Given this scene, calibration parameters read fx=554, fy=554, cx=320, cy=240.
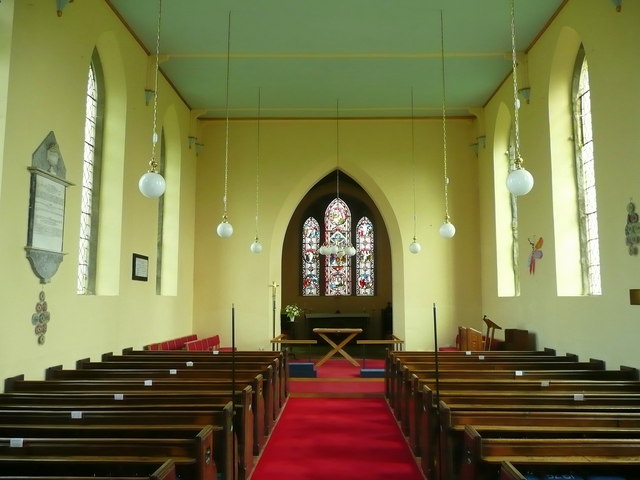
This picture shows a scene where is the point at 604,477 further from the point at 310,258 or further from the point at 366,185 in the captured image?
the point at 310,258

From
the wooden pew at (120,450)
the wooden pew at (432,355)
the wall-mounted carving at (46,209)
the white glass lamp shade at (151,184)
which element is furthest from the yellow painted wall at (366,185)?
the wooden pew at (120,450)

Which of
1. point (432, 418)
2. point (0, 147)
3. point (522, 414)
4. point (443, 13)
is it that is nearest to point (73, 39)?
point (0, 147)

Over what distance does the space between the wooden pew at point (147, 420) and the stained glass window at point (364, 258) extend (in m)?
13.3

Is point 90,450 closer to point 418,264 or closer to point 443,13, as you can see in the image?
point 443,13

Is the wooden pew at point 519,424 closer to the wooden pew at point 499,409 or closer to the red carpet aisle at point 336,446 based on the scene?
the wooden pew at point 499,409

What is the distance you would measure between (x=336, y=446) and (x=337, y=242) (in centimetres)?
1182

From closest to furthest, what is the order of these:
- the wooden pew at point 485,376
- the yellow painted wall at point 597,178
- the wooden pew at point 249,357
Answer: the wooden pew at point 485,376
the yellow painted wall at point 597,178
the wooden pew at point 249,357

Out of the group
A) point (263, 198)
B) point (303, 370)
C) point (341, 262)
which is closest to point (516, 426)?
point (303, 370)

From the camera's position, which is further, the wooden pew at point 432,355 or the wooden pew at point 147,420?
the wooden pew at point 432,355

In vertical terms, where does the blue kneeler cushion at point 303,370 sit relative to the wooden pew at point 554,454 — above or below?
below

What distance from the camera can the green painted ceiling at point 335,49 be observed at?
7496 mm

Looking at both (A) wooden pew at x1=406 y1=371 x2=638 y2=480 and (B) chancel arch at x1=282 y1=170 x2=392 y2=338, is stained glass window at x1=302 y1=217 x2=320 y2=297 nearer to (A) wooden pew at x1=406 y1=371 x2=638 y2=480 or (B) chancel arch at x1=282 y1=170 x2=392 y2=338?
(B) chancel arch at x1=282 y1=170 x2=392 y2=338

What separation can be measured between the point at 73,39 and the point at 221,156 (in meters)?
5.79

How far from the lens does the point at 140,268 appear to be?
332 inches
